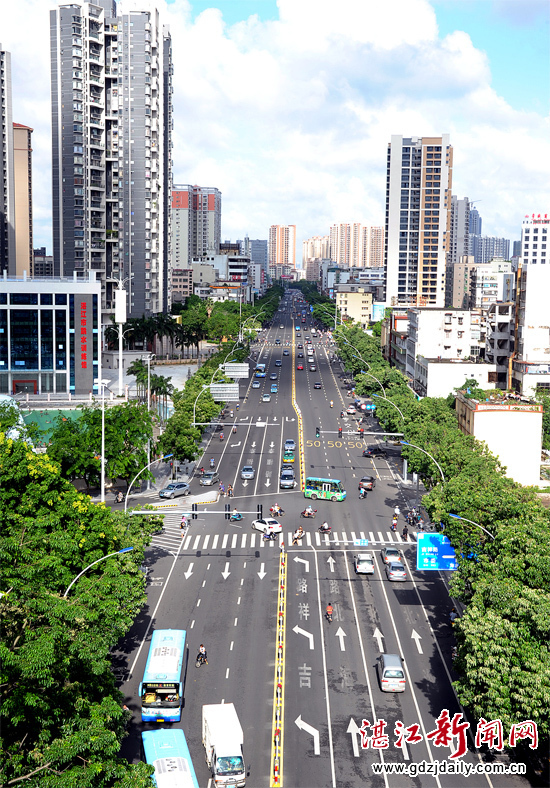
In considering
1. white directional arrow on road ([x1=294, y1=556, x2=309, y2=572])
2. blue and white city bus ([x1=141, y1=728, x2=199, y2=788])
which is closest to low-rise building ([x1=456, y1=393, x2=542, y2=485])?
white directional arrow on road ([x1=294, y1=556, x2=309, y2=572])

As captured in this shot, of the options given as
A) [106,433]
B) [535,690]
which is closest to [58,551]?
[535,690]

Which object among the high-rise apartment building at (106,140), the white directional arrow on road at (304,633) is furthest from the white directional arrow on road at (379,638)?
the high-rise apartment building at (106,140)

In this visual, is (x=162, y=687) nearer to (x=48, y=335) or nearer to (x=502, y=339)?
(x=48, y=335)
